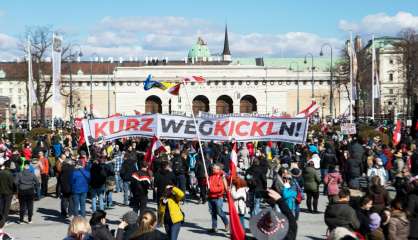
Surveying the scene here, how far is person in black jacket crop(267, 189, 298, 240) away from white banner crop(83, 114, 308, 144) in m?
9.18

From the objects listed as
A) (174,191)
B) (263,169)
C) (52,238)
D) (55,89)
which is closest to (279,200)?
(174,191)

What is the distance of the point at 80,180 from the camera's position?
1680 centimetres

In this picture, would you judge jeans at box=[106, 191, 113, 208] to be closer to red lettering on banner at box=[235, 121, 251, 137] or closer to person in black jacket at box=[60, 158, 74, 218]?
person in black jacket at box=[60, 158, 74, 218]

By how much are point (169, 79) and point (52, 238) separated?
329ft

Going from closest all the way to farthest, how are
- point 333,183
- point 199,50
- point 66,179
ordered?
1. point 333,183
2. point 66,179
3. point 199,50

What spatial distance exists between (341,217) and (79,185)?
787 centimetres

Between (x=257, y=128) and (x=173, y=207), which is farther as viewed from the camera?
(x=257, y=128)

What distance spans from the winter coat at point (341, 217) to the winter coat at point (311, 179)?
711cm

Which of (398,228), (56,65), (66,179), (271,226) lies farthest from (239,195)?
(56,65)

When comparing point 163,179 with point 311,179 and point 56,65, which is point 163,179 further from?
point 56,65

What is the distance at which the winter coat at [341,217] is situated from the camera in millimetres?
10352

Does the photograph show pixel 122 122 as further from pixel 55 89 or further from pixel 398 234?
pixel 55 89

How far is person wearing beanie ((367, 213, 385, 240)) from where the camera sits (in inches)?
403

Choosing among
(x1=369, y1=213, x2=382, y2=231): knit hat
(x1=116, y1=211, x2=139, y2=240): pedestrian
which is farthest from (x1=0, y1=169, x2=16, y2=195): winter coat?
(x1=369, y1=213, x2=382, y2=231): knit hat
